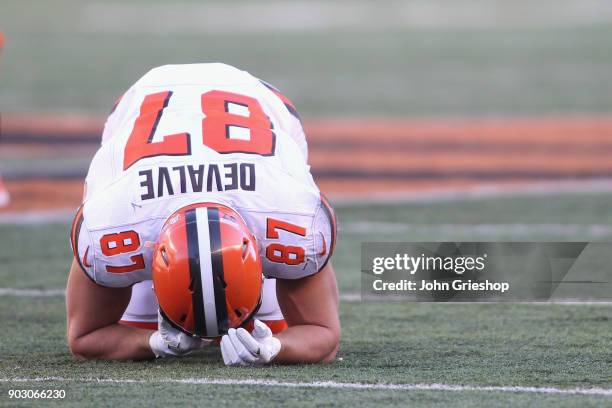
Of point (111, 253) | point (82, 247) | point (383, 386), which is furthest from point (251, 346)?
point (82, 247)

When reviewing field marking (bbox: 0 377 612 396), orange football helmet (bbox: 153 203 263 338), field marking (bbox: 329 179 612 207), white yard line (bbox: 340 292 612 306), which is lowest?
field marking (bbox: 329 179 612 207)

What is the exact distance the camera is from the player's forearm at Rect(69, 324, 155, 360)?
4738 millimetres

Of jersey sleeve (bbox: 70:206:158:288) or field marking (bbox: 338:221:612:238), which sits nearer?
jersey sleeve (bbox: 70:206:158:288)

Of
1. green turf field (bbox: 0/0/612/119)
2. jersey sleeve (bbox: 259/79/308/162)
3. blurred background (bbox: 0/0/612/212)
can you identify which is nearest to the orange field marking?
blurred background (bbox: 0/0/612/212)

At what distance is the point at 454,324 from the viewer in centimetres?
571

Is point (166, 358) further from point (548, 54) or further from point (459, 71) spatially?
point (548, 54)

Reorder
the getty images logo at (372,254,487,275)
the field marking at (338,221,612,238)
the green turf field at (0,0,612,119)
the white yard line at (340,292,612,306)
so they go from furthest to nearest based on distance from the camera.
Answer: the green turf field at (0,0,612,119) → the field marking at (338,221,612,238) → the white yard line at (340,292,612,306) → the getty images logo at (372,254,487,275)

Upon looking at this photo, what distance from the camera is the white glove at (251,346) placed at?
4414mm

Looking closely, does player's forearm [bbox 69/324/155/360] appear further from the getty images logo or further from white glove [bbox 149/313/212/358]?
the getty images logo

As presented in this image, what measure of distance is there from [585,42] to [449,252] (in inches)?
614

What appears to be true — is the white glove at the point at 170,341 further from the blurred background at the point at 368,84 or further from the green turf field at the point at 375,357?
the blurred background at the point at 368,84

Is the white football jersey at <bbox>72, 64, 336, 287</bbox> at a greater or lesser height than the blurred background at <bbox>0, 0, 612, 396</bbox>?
greater

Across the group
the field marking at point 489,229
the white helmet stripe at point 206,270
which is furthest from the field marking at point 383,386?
the field marking at point 489,229

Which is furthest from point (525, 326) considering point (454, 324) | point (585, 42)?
point (585, 42)
